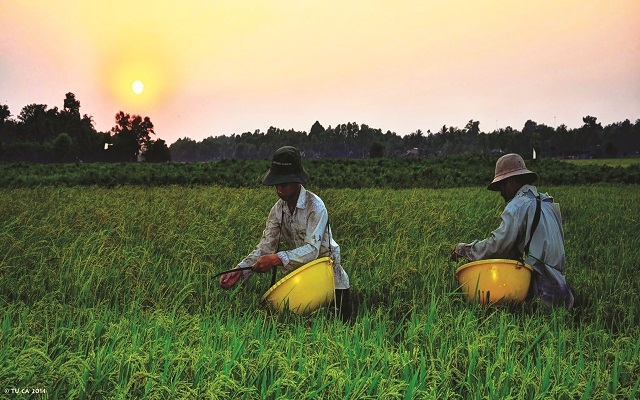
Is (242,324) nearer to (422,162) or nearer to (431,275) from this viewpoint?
(431,275)

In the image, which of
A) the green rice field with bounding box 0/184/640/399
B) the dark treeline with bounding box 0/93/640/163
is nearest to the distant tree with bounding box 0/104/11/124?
the dark treeline with bounding box 0/93/640/163

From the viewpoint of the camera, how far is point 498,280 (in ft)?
11.9

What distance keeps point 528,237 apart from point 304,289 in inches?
64.4

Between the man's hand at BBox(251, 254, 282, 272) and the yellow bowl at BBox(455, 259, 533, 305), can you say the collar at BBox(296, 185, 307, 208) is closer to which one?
the man's hand at BBox(251, 254, 282, 272)

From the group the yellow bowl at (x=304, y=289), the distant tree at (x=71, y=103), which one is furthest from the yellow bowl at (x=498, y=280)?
the distant tree at (x=71, y=103)

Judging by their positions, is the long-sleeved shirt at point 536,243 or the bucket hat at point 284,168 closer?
the bucket hat at point 284,168

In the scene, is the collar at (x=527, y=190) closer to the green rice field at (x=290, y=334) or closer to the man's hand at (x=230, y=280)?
the green rice field at (x=290, y=334)

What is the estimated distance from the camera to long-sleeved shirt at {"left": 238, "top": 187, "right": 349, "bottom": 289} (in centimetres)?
343

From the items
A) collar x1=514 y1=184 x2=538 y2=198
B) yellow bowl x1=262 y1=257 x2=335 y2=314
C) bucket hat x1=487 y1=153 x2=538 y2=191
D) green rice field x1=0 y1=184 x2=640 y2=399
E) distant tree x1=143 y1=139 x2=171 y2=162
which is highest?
distant tree x1=143 y1=139 x2=171 y2=162

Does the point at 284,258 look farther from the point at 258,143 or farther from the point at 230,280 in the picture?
the point at 258,143

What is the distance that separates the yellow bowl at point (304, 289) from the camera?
325 cm

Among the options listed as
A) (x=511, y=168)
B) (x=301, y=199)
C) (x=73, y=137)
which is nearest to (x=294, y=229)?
(x=301, y=199)

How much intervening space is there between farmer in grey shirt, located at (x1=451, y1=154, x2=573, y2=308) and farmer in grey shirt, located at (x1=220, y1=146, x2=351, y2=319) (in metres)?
1.04

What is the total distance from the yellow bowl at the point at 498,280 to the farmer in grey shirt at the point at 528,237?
0.12 metres
